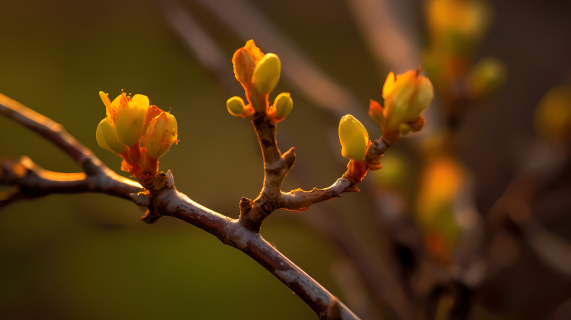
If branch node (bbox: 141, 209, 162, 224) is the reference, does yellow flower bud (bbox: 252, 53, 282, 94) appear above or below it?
above

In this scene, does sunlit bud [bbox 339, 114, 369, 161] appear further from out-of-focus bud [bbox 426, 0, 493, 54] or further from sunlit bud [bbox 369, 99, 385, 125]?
out-of-focus bud [bbox 426, 0, 493, 54]

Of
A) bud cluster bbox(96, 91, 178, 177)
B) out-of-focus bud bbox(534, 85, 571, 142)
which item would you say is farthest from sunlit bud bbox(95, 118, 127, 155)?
out-of-focus bud bbox(534, 85, 571, 142)

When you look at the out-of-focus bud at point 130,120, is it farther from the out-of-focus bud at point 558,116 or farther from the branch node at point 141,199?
the out-of-focus bud at point 558,116

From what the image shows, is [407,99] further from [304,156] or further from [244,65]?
[304,156]

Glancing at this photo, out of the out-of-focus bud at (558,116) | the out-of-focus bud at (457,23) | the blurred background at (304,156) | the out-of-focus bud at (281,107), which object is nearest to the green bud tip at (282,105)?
the out-of-focus bud at (281,107)

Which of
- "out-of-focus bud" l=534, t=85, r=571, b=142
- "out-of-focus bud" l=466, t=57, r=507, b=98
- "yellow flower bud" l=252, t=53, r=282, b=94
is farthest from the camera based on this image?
"out-of-focus bud" l=534, t=85, r=571, b=142

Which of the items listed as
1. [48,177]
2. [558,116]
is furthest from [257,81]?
[558,116]

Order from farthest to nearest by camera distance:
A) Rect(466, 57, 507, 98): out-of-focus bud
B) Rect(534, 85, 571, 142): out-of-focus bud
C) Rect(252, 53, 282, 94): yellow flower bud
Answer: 1. Rect(534, 85, 571, 142): out-of-focus bud
2. Rect(466, 57, 507, 98): out-of-focus bud
3. Rect(252, 53, 282, 94): yellow flower bud
